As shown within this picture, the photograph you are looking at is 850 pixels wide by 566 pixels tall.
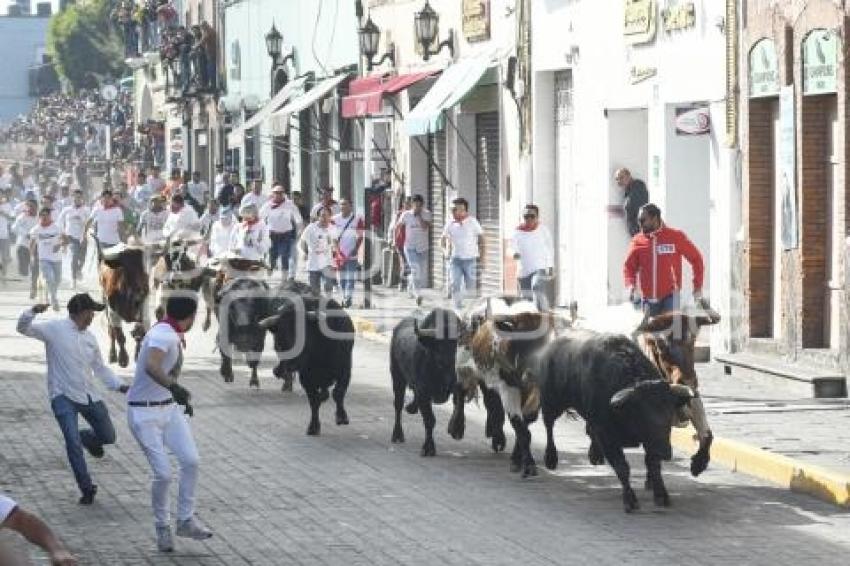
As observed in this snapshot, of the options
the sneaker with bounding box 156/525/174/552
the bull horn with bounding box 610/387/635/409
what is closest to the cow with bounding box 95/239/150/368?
the bull horn with bounding box 610/387/635/409

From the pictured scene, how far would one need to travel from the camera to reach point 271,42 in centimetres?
4753

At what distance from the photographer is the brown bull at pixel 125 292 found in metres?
25.2

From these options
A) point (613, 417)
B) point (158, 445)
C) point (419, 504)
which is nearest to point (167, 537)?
point (158, 445)

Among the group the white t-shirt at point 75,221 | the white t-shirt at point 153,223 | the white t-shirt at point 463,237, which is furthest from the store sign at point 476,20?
the white t-shirt at point 75,221

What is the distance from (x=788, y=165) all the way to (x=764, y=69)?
4.00 feet

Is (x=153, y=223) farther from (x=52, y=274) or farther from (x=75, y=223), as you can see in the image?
(x=75, y=223)

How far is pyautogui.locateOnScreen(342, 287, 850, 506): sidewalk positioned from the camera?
51.6 feet

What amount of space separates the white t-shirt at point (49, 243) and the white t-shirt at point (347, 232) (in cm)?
402

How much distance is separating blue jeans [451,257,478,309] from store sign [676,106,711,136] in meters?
5.79

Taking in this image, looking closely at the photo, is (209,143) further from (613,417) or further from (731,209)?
(613,417)

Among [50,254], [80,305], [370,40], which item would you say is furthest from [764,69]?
[370,40]

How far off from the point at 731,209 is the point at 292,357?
21.5ft

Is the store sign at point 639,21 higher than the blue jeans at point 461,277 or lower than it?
higher

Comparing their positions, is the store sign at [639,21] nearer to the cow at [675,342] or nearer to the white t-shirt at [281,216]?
the white t-shirt at [281,216]
